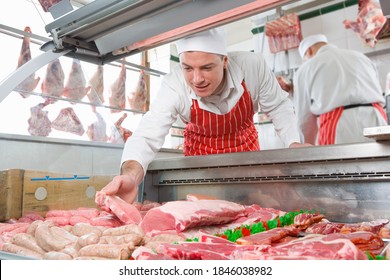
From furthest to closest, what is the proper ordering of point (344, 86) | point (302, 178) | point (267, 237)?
point (344, 86) < point (302, 178) < point (267, 237)

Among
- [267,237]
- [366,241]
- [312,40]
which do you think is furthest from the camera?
[312,40]

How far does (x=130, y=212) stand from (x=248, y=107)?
149cm

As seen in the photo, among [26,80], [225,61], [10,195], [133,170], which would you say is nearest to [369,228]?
[133,170]

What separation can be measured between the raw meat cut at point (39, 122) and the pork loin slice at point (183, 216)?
123 centimetres

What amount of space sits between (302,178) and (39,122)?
1794mm

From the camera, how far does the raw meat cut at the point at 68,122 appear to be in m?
2.76

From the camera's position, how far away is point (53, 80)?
268cm

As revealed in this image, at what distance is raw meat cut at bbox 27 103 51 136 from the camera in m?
2.61

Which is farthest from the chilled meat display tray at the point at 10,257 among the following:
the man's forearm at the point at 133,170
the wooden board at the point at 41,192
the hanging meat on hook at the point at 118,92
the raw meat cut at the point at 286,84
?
the raw meat cut at the point at 286,84

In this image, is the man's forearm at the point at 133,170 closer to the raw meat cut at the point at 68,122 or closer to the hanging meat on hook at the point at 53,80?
the raw meat cut at the point at 68,122

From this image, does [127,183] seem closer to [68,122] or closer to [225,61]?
[68,122]

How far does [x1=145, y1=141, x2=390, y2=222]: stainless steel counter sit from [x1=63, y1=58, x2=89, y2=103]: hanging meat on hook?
851 mm

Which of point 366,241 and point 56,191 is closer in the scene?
point 366,241
